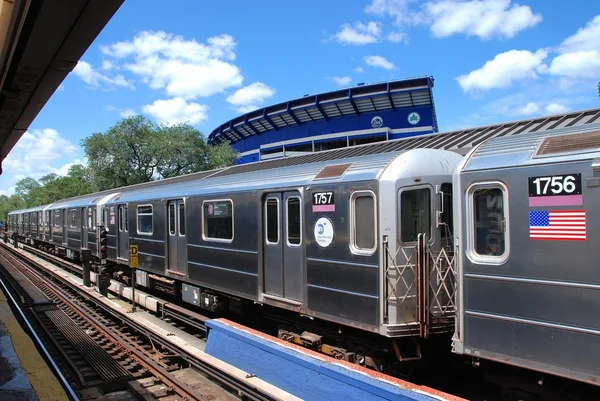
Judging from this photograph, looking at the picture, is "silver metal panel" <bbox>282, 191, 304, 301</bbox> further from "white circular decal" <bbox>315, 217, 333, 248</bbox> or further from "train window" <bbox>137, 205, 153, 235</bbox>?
"train window" <bbox>137, 205, 153, 235</bbox>

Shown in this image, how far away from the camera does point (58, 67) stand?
3906 mm

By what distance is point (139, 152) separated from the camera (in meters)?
29.9

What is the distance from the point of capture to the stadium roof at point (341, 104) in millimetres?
46500

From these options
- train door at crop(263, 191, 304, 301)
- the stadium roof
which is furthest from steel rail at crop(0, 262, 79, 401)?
the stadium roof

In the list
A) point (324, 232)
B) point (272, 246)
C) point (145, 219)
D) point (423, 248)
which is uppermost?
point (145, 219)

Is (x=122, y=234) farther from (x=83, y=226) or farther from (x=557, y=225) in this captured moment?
(x=557, y=225)

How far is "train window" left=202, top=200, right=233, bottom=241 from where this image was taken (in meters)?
8.42

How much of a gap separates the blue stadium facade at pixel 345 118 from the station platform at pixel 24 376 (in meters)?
44.3

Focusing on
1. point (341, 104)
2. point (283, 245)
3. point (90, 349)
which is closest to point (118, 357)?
point (90, 349)

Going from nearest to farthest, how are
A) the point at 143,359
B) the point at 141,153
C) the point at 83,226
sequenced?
1. the point at 143,359
2. the point at 83,226
3. the point at 141,153

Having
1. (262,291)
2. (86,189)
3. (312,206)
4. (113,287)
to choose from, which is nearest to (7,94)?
(312,206)

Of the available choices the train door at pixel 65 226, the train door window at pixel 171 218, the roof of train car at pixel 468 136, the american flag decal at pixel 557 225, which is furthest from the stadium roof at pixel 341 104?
the american flag decal at pixel 557 225

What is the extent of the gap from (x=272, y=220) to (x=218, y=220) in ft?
5.94

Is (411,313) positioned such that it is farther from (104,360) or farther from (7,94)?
(104,360)
